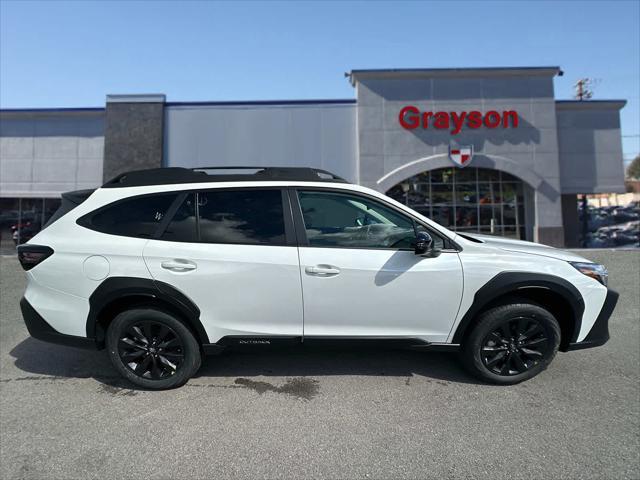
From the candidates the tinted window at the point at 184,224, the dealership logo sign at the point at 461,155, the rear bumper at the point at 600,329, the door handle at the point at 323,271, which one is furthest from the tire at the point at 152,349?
the dealership logo sign at the point at 461,155

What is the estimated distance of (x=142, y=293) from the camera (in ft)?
11.0

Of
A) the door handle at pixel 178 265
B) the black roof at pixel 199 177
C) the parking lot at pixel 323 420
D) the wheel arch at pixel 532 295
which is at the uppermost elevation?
the black roof at pixel 199 177

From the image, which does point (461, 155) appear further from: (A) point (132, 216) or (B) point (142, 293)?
(B) point (142, 293)

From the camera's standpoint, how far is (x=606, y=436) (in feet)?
9.29

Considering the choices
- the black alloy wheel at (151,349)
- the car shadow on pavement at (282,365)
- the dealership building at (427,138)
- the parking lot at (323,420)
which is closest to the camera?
the parking lot at (323,420)

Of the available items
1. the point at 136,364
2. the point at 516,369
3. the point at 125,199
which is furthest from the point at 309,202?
the point at 516,369

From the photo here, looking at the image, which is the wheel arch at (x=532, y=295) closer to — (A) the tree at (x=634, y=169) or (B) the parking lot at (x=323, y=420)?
(B) the parking lot at (x=323, y=420)

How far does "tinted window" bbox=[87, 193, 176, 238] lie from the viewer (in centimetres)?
349

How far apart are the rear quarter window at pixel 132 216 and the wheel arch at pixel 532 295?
2.78 meters

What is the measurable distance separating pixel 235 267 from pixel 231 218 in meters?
0.45

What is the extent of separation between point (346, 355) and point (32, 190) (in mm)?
16538

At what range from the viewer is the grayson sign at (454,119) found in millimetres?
14312

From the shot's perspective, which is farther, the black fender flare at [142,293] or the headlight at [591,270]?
the headlight at [591,270]

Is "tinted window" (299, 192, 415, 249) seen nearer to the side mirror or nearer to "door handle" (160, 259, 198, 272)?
the side mirror
